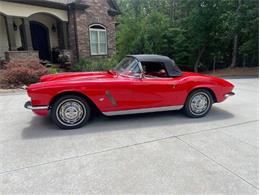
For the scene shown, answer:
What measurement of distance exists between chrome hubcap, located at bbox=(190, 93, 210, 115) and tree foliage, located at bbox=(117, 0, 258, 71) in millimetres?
9724

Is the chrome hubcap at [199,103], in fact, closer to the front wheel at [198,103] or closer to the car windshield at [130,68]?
the front wheel at [198,103]

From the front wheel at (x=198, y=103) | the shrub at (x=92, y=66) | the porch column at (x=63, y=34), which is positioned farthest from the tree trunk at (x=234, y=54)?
the front wheel at (x=198, y=103)

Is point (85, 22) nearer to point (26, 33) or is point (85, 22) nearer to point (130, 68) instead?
point (26, 33)

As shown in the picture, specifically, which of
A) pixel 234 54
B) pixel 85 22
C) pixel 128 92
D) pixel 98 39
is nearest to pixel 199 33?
pixel 234 54

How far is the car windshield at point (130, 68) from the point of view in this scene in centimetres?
421

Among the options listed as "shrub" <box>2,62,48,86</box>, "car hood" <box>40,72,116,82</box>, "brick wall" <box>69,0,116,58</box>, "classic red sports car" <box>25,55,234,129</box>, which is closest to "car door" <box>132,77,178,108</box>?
"classic red sports car" <box>25,55,234,129</box>

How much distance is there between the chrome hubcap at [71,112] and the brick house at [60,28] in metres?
8.35

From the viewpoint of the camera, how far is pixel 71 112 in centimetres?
388

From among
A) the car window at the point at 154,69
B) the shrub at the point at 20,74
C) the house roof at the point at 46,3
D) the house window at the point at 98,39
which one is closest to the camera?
the car window at the point at 154,69

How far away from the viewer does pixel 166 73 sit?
449 centimetres

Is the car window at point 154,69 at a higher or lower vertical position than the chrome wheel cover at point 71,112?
higher

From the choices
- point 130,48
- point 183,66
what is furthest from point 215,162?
point 183,66

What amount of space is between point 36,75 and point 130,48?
7.22 m

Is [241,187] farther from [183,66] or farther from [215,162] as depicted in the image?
[183,66]
